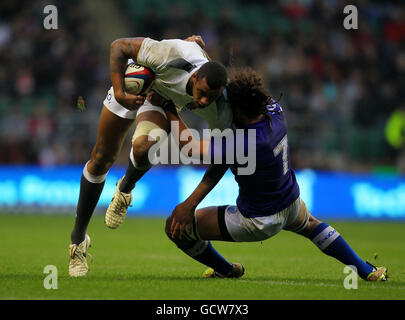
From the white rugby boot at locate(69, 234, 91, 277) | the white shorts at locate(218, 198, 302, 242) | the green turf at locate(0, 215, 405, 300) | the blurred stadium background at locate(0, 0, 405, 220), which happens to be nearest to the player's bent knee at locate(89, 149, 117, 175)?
the white rugby boot at locate(69, 234, 91, 277)

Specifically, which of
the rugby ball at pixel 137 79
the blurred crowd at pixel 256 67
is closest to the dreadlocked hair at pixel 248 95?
the rugby ball at pixel 137 79

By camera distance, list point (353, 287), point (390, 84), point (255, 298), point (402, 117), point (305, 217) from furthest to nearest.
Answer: point (390, 84)
point (402, 117)
point (305, 217)
point (353, 287)
point (255, 298)

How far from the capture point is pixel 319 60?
18.0 meters

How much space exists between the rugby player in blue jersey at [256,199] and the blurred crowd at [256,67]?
8856 mm

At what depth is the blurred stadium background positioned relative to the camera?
14.5 meters

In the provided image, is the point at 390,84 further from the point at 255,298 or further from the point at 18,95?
the point at 255,298

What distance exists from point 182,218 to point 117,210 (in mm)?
1030

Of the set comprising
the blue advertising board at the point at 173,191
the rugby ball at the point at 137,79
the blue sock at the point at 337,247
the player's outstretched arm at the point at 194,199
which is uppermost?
the rugby ball at the point at 137,79

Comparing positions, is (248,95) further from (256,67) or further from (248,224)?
(256,67)

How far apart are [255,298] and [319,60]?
44.3 feet

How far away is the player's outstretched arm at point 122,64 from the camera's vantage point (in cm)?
606

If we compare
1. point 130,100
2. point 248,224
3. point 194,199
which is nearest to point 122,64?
point 130,100

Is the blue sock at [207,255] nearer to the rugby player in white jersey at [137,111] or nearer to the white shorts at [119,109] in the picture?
the rugby player in white jersey at [137,111]
